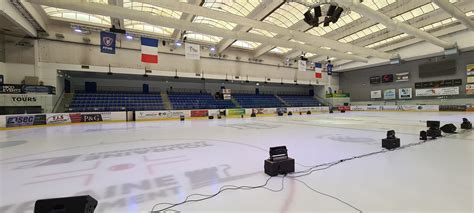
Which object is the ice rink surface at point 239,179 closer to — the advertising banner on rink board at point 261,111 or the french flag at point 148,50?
the french flag at point 148,50

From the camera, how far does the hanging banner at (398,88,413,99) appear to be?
25575mm

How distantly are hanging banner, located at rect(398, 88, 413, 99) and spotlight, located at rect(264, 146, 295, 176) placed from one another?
30.0 metres

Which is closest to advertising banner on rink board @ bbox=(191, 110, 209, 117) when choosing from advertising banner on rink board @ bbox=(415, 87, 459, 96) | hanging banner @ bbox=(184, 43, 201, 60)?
hanging banner @ bbox=(184, 43, 201, 60)

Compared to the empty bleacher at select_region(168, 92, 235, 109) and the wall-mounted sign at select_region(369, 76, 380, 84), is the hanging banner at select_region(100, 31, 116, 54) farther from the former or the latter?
the wall-mounted sign at select_region(369, 76, 380, 84)

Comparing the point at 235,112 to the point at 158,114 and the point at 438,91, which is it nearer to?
the point at 158,114

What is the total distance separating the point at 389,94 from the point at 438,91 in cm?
493

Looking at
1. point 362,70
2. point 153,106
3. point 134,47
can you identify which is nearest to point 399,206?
point 153,106

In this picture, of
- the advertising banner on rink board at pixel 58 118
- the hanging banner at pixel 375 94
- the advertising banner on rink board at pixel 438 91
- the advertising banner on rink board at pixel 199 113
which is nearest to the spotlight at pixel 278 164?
the advertising banner on rink board at pixel 58 118

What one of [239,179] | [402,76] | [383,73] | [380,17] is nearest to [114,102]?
[239,179]

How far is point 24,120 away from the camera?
13125 mm

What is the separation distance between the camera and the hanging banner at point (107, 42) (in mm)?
12656

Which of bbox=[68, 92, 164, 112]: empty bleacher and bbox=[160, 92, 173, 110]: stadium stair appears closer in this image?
bbox=[68, 92, 164, 112]: empty bleacher

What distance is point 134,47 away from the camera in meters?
19.8

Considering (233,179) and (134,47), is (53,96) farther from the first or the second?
(233,179)
